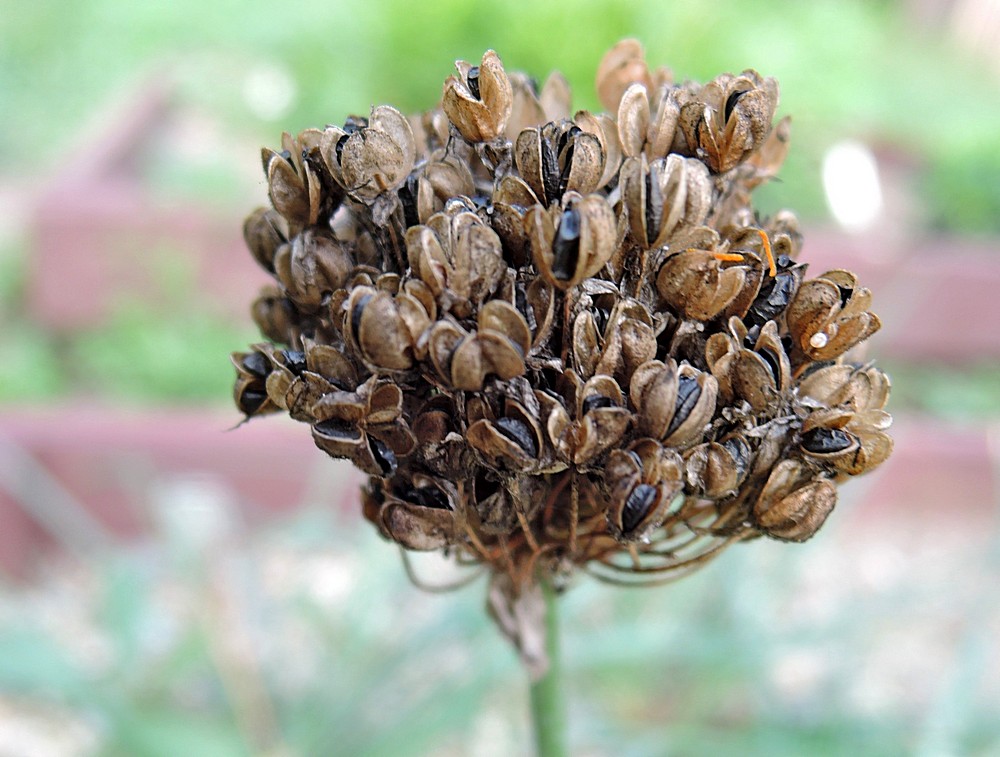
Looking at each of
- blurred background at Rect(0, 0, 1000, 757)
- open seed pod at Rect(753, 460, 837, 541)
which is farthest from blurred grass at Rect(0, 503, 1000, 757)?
open seed pod at Rect(753, 460, 837, 541)

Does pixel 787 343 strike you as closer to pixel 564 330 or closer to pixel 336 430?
pixel 564 330

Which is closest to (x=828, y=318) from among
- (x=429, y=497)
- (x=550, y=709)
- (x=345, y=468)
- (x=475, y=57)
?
(x=429, y=497)

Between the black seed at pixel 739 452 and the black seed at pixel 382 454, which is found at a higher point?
the black seed at pixel 382 454

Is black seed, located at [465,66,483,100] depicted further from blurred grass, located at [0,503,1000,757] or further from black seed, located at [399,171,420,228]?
blurred grass, located at [0,503,1000,757]

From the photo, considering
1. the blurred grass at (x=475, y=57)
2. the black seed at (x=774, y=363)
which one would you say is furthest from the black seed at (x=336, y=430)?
the blurred grass at (x=475, y=57)

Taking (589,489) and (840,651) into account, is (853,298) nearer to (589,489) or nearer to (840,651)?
(589,489)

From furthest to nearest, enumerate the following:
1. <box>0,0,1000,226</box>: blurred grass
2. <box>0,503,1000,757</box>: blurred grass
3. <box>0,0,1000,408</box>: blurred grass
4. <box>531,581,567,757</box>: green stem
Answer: <box>0,0,1000,226</box>: blurred grass < <box>0,0,1000,408</box>: blurred grass < <box>0,503,1000,757</box>: blurred grass < <box>531,581,567,757</box>: green stem

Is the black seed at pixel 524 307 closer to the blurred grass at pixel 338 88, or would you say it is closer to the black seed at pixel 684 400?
the black seed at pixel 684 400

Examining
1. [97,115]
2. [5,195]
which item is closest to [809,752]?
[5,195]
